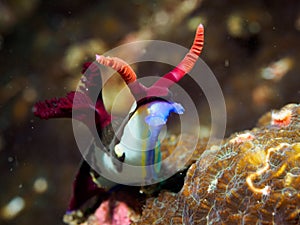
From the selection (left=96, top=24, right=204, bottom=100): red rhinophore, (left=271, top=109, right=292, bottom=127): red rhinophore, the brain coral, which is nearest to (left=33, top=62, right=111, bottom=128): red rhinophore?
(left=96, top=24, right=204, bottom=100): red rhinophore

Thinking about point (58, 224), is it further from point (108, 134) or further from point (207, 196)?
point (207, 196)

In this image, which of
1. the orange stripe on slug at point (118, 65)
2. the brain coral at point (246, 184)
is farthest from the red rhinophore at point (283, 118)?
the orange stripe on slug at point (118, 65)

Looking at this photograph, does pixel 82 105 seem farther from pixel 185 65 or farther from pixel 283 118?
pixel 283 118

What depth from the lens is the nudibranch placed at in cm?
131

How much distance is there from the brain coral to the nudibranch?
0.78 ft

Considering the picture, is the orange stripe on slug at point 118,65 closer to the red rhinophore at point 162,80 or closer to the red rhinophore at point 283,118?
the red rhinophore at point 162,80

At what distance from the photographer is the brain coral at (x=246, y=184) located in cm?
112

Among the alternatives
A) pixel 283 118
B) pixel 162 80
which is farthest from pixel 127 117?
pixel 283 118

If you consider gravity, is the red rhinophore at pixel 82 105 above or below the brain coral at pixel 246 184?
above

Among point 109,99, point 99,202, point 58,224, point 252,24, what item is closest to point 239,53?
point 252,24

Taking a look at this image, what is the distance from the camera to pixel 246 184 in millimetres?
1199

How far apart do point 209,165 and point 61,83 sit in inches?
63.8

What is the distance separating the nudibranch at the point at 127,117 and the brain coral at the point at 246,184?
0.24 m

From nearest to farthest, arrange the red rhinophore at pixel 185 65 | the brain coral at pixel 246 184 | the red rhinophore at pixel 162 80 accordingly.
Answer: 1. the brain coral at pixel 246 184
2. the red rhinophore at pixel 162 80
3. the red rhinophore at pixel 185 65
